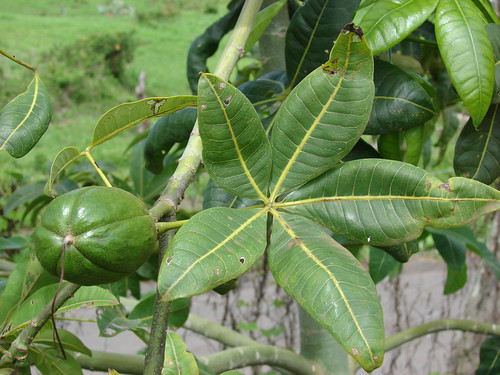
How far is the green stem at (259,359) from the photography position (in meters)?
0.91

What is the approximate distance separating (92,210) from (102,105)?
23.2ft

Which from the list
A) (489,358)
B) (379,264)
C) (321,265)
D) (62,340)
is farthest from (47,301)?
(489,358)

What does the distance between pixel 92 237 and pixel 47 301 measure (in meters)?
0.27

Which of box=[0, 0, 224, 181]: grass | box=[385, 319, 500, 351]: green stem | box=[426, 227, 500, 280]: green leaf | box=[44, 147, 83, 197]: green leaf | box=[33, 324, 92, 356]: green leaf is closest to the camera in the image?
box=[44, 147, 83, 197]: green leaf

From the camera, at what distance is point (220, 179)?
1.55 feet

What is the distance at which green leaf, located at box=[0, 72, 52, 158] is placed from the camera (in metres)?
0.52

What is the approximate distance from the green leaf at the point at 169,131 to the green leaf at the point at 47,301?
0.24 m

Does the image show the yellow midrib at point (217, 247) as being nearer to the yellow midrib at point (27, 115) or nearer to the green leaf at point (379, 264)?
the yellow midrib at point (27, 115)

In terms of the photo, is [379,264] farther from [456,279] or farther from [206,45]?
[206,45]

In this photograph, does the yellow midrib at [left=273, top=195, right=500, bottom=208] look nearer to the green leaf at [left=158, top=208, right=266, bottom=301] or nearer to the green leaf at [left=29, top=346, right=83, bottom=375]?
the green leaf at [left=158, top=208, right=266, bottom=301]

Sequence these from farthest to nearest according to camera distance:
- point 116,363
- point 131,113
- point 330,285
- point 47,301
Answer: point 116,363 → point 47,301 → point 131,113 → point 330,285

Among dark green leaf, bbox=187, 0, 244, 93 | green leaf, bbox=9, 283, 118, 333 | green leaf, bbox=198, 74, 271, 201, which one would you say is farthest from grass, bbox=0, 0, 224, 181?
green leaf, bbox=198, 74, 271, 201

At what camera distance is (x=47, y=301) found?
0.63 meters

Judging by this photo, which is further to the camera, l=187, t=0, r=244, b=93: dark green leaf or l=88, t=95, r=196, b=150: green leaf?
l=187, t=0, r=244, b=93: dark green leaf
